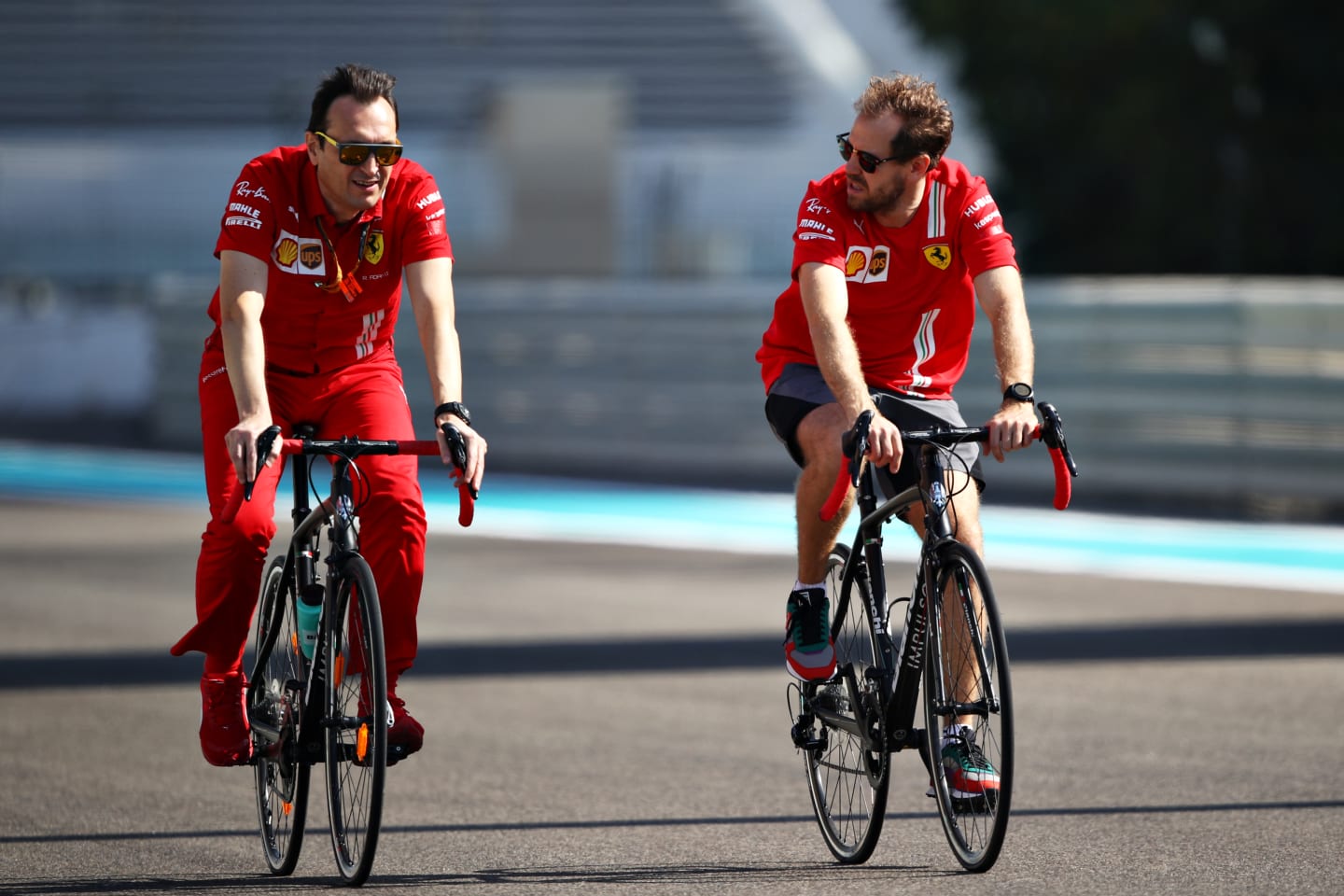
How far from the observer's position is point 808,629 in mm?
5727

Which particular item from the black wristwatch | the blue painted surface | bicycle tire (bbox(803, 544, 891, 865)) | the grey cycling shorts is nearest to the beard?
the grey cycling shorts

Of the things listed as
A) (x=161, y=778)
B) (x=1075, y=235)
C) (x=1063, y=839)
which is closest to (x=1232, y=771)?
(x=1063, y=839)

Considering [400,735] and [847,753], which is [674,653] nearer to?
[847,753]

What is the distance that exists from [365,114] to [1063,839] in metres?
2.59

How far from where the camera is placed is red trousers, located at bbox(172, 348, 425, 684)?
533 centimetres

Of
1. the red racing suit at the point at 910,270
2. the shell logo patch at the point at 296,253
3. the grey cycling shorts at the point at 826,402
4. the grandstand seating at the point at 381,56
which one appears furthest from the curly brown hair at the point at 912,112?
the grandstand seating at the point at 381,56

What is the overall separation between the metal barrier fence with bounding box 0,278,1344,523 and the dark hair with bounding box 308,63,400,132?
10.2 metres

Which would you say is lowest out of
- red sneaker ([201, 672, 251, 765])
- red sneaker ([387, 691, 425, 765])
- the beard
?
red sneaker ([201, 672, 251, 765])

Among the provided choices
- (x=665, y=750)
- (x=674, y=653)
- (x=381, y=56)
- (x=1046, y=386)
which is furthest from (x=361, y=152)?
(x=381, y=56)

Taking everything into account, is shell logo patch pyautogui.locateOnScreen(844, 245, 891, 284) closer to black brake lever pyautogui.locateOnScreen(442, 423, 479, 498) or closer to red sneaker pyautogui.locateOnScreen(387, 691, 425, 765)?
black brake lever pyautogui.locateOnScreen(442, 423, 479, 498)

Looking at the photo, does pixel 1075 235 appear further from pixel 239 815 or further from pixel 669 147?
pixel 239 815

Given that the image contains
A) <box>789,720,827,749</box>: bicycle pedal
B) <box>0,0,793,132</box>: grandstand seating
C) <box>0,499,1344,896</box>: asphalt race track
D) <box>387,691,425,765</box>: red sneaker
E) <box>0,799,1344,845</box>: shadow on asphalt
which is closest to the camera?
<box>387,691,425,765</box>: red sneaker

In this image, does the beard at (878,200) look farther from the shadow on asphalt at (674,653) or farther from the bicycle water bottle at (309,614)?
the shadow on asphalt at (674,653)

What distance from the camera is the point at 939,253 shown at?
5555 mm
